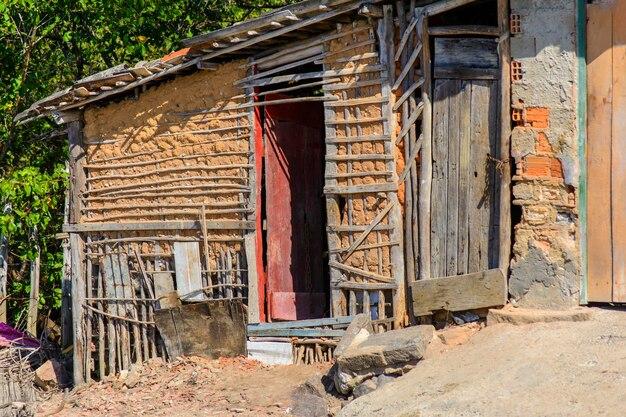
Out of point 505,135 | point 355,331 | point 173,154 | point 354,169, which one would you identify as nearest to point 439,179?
point 505,135

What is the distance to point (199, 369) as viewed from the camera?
10938 millimetres

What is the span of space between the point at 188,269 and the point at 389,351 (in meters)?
3.30

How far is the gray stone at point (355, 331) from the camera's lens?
9.36m

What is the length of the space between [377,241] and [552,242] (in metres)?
1.68

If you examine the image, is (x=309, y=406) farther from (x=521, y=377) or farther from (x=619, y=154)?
(x=619, y=154)

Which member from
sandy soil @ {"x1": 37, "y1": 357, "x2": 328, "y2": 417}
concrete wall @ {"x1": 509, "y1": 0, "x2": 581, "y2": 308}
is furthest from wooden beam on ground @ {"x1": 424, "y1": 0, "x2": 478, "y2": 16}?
sandy soil @ {"x1": 37, "y1": 357, "x2": 328, "y2": 417}

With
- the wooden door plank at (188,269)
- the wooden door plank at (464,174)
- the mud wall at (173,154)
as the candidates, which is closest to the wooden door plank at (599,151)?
the wooden door plank at (464,174)

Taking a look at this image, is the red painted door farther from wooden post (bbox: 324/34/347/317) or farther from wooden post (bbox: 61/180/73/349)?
wooden post (bbox: 61/180/73/349)

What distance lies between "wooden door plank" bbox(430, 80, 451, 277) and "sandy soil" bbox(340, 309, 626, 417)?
836 mm

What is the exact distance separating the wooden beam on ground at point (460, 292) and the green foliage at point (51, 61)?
20.3ft

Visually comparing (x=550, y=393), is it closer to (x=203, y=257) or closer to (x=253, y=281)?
(x=253, y=281)

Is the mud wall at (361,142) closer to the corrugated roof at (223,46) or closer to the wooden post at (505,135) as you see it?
the corrugated roof at (223,46)

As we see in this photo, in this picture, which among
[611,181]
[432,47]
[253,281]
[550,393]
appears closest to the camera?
[550,393]

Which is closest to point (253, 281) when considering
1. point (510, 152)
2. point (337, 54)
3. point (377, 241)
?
point (377, 241)
